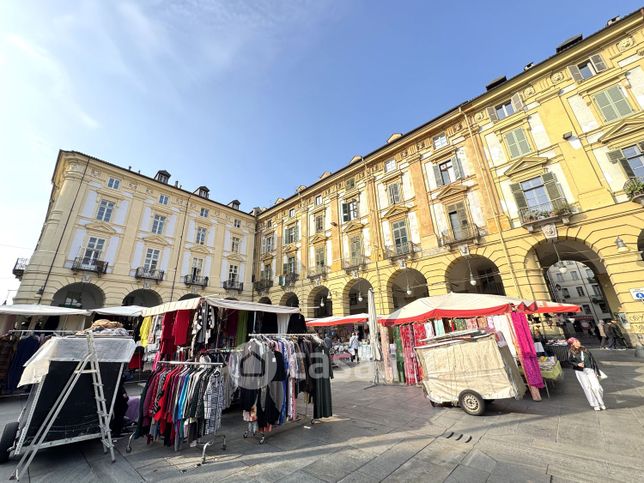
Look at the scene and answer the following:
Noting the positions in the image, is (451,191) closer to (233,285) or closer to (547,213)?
(547,213)

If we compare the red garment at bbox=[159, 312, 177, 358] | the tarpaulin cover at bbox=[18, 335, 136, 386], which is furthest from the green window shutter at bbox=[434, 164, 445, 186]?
the tarpaulin cover at bbox=[18, 335, 136, 386]

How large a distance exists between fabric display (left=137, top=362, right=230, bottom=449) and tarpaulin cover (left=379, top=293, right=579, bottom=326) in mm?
5749

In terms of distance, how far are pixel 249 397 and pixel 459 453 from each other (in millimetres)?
3202

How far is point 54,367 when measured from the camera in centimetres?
376

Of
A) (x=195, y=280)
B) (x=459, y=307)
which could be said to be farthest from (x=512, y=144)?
(x=195, y=280)

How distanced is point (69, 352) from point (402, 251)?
15899 millimetres

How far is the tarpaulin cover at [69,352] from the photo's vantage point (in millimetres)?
3338

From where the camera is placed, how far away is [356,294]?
2264cm

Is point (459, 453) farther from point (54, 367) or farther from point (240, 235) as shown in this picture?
point (240, 235)

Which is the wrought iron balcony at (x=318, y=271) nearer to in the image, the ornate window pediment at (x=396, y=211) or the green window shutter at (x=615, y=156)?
the ornate window pediment at (x=396, y=211)

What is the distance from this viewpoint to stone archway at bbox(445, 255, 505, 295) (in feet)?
52.4

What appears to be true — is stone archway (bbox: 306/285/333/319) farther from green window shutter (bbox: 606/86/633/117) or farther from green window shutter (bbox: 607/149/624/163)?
green window shutter (bbox: 606/86/633/117)

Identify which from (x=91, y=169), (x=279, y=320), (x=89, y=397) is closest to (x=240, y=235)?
(x=91, y=169)

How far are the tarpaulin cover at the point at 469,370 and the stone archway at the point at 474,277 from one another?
1043 cm
